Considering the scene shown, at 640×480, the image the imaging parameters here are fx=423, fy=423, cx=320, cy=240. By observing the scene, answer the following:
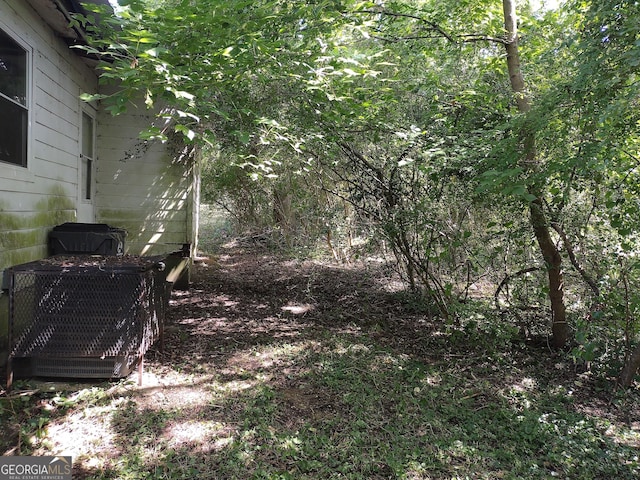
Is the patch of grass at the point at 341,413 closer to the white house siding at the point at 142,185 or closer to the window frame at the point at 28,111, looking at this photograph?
the window frame at the point at 28,111

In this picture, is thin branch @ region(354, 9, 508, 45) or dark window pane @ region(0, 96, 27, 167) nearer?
dark window pane @ region(0, 96, 27, 167)

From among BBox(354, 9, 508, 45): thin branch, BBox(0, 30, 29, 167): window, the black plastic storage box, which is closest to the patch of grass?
the black plastic storage box

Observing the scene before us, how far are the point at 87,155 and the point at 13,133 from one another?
230cm

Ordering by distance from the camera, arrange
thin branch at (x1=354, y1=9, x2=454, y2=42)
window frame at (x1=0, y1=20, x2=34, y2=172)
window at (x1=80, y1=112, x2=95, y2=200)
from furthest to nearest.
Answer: window at (x1=80, y1=112, x2=95, y2=200) < thin branch at (x1=354, y1=9, x2=454, y2=42) < window frame at (x1=0, y1=20, x2=34, y2=172)

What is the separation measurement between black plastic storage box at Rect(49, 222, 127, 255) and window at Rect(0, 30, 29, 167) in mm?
915

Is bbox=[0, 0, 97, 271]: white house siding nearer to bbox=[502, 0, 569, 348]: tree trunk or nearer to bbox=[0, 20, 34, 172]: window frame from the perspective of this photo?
bbox=[0, 20, 34, 172]: window frame

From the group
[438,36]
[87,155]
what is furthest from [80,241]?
[438,36]

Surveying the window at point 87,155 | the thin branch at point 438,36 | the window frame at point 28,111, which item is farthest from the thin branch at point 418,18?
the window at point 87,155

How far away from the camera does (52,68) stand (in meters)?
4.70

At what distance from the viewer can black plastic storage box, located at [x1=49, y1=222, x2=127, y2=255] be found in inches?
186

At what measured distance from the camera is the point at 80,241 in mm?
4789

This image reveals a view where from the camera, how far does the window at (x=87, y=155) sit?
19.6 ft

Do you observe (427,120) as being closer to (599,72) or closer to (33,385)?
(599,72)

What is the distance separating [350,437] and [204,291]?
4.65 m
